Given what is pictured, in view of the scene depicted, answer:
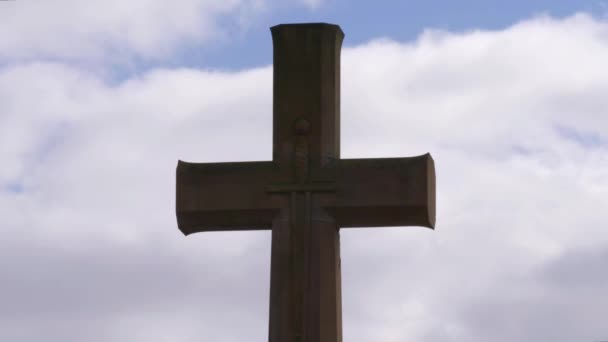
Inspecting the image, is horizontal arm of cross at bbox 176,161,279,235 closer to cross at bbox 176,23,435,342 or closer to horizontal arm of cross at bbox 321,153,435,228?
cross at bbox 176,23,435,342

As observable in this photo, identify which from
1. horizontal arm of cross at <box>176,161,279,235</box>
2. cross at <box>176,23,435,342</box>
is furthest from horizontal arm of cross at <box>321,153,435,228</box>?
horizontal arm of cross at <box>176,161,279,235</box>

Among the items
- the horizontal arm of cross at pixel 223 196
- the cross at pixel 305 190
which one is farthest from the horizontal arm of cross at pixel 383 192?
the horizontal arm of cross at pixel 223 196

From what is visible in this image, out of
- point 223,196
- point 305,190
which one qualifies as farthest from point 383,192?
point 223,196

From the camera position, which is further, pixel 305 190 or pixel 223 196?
pixel 223 196

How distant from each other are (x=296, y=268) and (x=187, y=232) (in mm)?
1032

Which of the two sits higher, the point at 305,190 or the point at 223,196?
the point at 223,196

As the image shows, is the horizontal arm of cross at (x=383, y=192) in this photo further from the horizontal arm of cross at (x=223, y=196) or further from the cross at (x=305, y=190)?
the horizontal arm of cross at (x=223, y=196)

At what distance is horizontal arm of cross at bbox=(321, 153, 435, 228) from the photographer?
1170 cm

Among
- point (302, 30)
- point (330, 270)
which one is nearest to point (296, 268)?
point (330, 270)

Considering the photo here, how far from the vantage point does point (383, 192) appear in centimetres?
1177

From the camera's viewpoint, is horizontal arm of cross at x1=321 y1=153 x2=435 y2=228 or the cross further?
horizontal arm of cross at x1=321 y1=153 x2=435 y2=228

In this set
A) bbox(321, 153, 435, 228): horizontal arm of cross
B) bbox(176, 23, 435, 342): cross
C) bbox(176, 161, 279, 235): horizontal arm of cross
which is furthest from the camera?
bbox(176, 161, 279, 235): horizontal arm of cross

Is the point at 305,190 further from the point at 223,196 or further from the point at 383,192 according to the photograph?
the point at 223,196

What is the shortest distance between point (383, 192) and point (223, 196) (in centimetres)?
119
